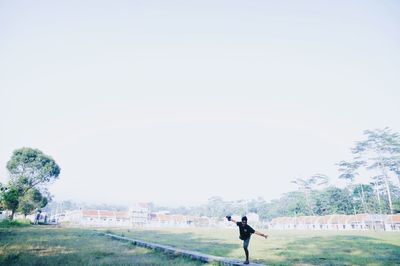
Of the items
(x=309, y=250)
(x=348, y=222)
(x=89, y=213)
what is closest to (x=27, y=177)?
(x=309, y=250)

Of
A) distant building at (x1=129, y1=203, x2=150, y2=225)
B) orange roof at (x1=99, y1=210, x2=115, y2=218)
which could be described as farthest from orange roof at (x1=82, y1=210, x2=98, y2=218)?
distant building at (x1=129, y1=203, x2=150, y2=225)

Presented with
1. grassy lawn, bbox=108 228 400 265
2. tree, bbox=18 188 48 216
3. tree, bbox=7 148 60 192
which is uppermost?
tree, bbox=7 148 60 192

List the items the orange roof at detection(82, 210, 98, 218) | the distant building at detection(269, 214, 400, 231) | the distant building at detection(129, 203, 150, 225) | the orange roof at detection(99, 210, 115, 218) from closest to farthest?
the distant building at detection(269, 214, 400, 231) → the orange roof at detection(82, 210, 98, 218) → the orange roof at detection(99, 210, 115, 218) → the distant building at detection(129, 203, 150, 225)

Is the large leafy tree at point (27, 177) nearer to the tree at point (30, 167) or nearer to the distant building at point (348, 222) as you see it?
the tree at point (30, 167)

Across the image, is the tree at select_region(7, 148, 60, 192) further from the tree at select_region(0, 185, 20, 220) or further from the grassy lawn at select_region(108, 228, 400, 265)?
the grassy lawn at select_region(108, 228, 400, 265)

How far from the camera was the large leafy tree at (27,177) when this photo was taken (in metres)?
45.7

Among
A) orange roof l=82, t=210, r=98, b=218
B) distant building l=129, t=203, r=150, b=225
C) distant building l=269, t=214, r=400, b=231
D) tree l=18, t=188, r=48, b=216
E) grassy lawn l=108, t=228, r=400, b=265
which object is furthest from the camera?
distant building l=129, t=203, r=150, b=225

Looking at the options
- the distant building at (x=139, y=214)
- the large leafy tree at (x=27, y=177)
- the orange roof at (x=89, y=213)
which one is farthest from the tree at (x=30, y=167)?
the distant building at (x=139, y=214)

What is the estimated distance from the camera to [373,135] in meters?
58.1

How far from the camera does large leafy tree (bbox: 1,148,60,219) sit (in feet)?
150

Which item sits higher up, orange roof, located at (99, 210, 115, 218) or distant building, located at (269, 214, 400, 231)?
orange roof, located at (99, 210, 115, 218)

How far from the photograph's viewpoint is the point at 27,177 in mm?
48156

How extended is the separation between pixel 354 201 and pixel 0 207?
276 ft

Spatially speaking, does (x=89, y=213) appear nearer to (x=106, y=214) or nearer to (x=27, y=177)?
(x=106, y=214)
